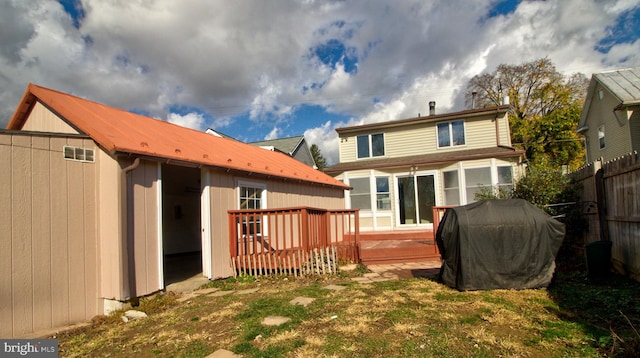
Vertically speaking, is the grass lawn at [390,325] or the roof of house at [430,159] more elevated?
the roof of house at [430,159]

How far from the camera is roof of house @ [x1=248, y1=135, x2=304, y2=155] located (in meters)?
25.4

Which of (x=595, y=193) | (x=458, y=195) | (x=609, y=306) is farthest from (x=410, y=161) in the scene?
(x=609, y=306)

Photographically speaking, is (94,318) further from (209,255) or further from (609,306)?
(609,306)

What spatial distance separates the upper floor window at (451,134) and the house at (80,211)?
36.6 ft

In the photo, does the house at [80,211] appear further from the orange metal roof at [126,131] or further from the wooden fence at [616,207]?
the wooden fence at [616,207]

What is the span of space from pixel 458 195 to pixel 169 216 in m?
10.6

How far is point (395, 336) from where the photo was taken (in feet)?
12.0

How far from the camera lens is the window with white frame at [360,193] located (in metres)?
15.1

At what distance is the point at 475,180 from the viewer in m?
13.2

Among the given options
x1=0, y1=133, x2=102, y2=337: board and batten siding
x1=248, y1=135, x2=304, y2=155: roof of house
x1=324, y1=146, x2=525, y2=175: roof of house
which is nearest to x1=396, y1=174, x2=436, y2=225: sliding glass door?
x1=324, y1=146, x2=525, y2=175: roof of house

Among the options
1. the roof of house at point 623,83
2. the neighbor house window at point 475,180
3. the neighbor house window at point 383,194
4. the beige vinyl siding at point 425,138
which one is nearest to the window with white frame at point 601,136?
the roof of house at point 623,83

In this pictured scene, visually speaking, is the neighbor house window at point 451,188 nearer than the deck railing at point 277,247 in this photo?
No

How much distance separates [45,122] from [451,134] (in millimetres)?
14148

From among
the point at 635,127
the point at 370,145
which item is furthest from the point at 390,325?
the point at 635,127
